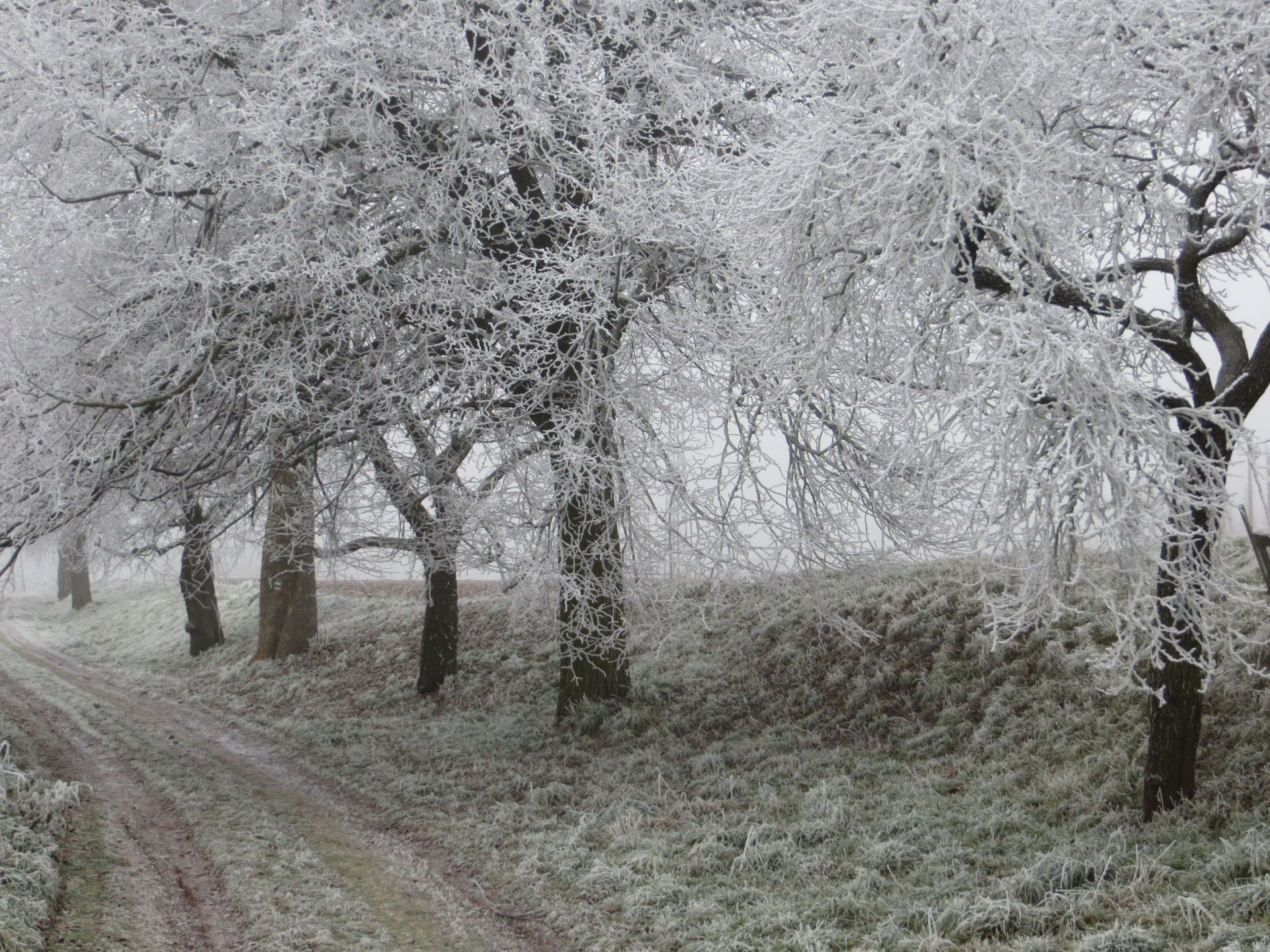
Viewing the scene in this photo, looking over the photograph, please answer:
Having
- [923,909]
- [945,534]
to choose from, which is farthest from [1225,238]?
[923,909]

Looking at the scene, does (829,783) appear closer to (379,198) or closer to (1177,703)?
(1177,703)

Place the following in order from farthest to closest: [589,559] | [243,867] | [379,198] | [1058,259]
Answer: [379,198] → [589,559] → [243,867] → [1058,259]

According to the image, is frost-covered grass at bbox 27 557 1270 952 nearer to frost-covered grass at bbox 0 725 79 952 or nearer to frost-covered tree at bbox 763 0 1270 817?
frost-covered tree at bbox 763 0 1270 817

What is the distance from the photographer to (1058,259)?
6.24 metres

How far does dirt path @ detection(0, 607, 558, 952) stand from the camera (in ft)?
22.3

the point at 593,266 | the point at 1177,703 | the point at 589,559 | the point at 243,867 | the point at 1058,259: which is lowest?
the point at 243,867

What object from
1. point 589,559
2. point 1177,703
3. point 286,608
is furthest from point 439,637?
point 1177,703

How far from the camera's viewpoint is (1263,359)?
6.91 m

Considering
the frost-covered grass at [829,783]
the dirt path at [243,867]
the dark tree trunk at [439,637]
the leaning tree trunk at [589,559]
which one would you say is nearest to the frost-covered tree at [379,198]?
the leaning tree trunk at [589,559]

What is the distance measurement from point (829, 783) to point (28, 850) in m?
6.37

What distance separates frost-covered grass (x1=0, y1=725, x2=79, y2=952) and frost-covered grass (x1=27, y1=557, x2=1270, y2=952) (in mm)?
2800

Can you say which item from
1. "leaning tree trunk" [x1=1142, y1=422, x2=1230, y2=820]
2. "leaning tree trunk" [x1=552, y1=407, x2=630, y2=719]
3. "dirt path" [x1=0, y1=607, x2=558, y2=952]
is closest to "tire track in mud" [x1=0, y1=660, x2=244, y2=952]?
"dirt path" [x1=0, y1=607, x2=558, y2=952]

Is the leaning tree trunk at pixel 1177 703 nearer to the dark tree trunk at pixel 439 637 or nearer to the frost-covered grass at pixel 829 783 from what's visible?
the frost-covered grass at pixel 829 783

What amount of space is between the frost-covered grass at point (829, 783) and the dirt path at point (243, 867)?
0.46 meters
